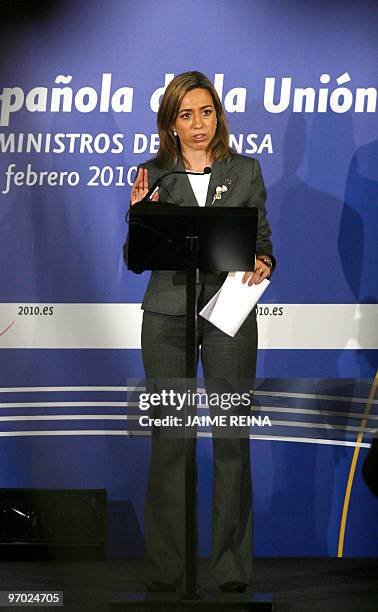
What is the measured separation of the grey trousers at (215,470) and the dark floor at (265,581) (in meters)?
0.23

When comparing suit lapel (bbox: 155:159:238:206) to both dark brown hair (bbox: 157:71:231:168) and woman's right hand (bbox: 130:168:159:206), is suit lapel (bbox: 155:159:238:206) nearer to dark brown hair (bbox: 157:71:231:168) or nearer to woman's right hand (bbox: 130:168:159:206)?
dark brown hair (bbox: 157:71:231:168)

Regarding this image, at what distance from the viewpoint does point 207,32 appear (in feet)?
15.3

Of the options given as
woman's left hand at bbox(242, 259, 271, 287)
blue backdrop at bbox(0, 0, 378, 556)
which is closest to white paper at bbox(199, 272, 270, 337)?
woman's left hand at bbox(242, 259, 271, 287)

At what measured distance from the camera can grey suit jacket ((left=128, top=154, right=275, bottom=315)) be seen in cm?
402

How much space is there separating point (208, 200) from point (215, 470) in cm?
106

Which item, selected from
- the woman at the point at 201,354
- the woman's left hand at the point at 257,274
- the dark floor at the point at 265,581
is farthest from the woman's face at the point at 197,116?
the dark floor at the point at 265,581

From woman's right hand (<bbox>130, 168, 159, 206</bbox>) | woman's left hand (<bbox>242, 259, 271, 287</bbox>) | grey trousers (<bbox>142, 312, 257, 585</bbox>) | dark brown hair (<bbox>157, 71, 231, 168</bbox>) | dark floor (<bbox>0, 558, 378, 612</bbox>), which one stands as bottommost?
dark floor (<bbox>0, 558, 378, 612</bbox>)

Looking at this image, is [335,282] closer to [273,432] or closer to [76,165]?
[273,432]

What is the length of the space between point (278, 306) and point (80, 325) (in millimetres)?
911

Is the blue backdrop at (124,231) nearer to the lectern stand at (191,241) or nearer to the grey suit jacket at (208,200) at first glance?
the grey suit jacket at (208,200)

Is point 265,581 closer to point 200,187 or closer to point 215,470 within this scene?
point 215,470

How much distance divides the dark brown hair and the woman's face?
0.8 inches

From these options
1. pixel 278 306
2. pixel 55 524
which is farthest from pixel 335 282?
pixel 55 524

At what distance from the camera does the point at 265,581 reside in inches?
171
